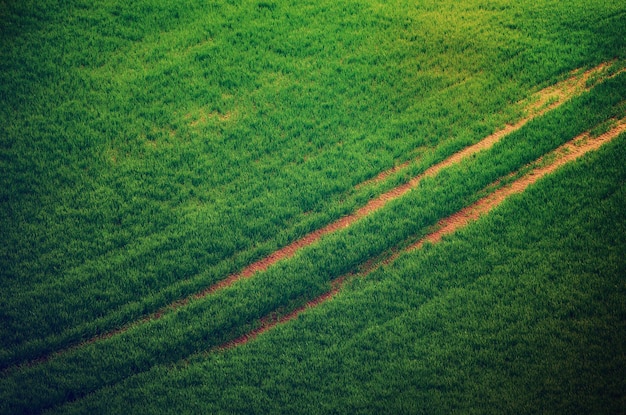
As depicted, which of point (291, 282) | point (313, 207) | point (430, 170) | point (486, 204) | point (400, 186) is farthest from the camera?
point (430, 170)

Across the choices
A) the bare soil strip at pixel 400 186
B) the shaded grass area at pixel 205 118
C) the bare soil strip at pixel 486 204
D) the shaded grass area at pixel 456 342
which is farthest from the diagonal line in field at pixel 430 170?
the shaded grass area at pixel 456 342

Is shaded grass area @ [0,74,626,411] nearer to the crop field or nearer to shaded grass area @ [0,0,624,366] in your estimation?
the crop field

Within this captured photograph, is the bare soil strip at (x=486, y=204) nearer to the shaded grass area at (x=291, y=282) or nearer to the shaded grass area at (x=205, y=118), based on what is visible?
the shaded grass area at (x=291, y=282)

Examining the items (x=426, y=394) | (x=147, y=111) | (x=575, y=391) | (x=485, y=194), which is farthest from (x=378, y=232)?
(x=147, y=111)

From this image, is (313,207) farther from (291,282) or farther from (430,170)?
(430,170)

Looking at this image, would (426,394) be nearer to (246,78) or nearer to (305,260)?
(305,260)

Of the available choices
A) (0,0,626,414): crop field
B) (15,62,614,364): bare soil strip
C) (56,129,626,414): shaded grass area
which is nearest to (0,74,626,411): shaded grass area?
(0,0,626,414): crop field

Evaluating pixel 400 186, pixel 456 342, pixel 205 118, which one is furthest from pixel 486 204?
pixel 205 118
